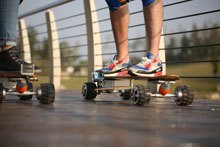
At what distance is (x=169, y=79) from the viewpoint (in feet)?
9.16

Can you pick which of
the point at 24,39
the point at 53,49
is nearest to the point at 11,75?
the point at 53,49

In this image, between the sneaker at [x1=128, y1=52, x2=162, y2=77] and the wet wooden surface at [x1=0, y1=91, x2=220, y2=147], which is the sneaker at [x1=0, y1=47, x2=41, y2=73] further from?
the wet wooden surface at [x1=0, y1=91, x2=220, y2=147]

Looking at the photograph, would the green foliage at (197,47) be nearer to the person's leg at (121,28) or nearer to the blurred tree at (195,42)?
the blurred tree at (195,42)

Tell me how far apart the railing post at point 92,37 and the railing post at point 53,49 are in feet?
4.72

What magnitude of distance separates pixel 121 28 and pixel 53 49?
4187mm

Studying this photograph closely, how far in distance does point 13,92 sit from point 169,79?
1.34 meters

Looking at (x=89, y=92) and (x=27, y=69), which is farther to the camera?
(x=89, y=92)

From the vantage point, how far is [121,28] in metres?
3.38

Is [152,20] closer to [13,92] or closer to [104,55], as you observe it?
[13,92]

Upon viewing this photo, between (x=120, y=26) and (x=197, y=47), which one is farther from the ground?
(x=120, y=26)

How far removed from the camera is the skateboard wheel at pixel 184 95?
2.78 meters

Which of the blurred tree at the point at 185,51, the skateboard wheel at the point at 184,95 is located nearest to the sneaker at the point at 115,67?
the skateboard wheel at the point at 184,95

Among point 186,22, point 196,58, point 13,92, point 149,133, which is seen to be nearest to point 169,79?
point 13,92

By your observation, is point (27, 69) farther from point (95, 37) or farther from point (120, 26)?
point (95, 37)
